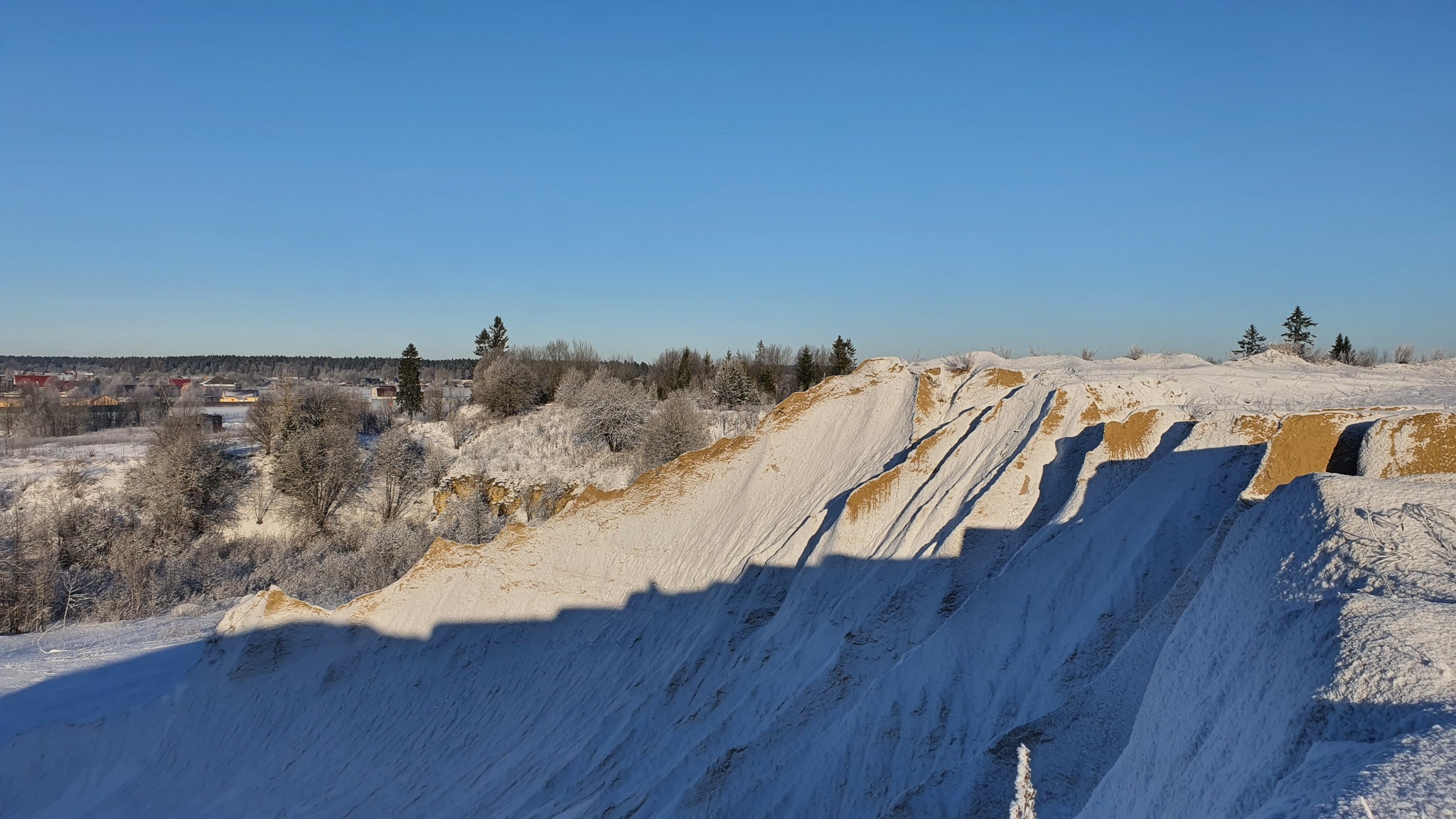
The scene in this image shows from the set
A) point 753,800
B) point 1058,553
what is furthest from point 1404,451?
point 753,800

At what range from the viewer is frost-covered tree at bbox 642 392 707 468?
3328 centimetres

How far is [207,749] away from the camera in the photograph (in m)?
12.3

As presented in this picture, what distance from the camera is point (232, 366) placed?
154 m

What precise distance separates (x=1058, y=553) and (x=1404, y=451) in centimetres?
327

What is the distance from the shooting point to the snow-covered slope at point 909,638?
11.8 ft

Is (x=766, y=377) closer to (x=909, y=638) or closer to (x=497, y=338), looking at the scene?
(x=497, y=338)

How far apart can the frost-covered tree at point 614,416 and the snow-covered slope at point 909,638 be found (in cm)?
2400

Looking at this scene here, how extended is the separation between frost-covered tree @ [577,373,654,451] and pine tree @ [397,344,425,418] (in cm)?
1664

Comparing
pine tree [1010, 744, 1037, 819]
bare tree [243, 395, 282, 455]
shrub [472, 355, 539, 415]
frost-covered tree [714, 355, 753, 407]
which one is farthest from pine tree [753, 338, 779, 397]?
pine tree [1010, 744, 1037, 819]

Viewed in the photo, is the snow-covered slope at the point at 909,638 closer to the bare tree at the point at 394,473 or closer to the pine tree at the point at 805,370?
the bare tree at the point at 394,473

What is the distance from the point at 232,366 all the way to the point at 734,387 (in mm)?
144430

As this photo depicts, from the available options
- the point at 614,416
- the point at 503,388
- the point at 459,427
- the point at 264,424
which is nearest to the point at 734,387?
the point at 614,416

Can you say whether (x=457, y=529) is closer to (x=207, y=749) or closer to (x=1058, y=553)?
(x=207, y=749)

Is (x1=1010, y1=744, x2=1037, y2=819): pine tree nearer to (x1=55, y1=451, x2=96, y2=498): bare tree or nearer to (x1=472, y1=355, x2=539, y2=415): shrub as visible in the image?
(x1=55, y1=451, x2=96, y2=498): bare tree
